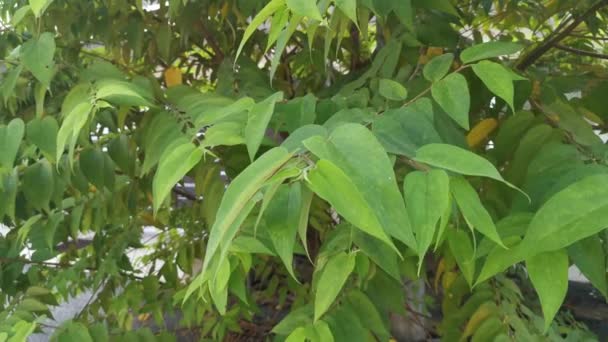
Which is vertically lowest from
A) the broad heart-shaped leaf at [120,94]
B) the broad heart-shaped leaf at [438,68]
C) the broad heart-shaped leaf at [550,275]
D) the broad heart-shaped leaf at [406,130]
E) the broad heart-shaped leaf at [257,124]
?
the broad heart-shaped leaf at [550,275]

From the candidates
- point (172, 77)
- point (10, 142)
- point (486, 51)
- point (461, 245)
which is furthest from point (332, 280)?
point (172, 77)

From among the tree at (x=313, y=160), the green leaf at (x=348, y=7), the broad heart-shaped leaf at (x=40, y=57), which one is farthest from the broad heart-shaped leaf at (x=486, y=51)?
the broad heart-shaped leaf at (x=40, y=57)

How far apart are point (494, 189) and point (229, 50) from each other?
1.78ft

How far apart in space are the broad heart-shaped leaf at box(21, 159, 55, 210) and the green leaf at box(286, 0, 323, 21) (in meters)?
0.41

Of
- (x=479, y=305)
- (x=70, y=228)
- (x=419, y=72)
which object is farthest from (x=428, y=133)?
(x=70, y=228)

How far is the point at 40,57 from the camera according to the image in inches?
22.4

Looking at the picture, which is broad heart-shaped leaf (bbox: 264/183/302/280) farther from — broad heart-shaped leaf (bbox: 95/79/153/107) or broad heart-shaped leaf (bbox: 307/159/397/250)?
broad heart-shaped leaf (bbox: 95/79/153/107)

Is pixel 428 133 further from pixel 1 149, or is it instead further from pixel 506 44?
pixel 1 149

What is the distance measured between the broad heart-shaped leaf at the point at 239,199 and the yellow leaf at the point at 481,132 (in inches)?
16.6

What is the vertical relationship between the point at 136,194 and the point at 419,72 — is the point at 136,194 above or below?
below

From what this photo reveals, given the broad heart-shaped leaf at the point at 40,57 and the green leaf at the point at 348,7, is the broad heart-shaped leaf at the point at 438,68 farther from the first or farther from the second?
the broad heart-shaped leaf at the point at 40,57

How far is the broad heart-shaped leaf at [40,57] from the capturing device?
0.56 metres

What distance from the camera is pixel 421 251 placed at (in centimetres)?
32

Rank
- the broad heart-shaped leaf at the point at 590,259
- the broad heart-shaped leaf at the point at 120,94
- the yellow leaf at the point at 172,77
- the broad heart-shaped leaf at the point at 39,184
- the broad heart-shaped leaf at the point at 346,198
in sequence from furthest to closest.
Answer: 1. the yellow leaf at the point at 172,77
2. the broad heart-shaped leaf at the point at 39,184
3. the broad heart-shaped leaf at the point at 120,94
4. the broad heart-shaped leaf at the point at 590,259
5. the broad heart-shaped leaf at the point at 346,198
